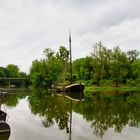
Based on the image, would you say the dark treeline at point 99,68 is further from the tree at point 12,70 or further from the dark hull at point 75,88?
the tree at point 12,70

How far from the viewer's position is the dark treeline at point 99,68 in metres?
79.2

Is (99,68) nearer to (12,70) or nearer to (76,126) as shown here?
(76,126)

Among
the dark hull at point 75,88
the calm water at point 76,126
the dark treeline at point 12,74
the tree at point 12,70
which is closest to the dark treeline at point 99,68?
the dark hull at point 75,88

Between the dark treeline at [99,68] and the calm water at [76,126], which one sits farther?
the dark treeline at [99,68]

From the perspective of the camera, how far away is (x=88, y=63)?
3578 inches

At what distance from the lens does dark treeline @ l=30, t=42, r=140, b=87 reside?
79.2 meters

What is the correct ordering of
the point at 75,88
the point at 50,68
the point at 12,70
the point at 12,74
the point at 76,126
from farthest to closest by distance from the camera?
1. the point at 12,70
2. the point at 12,74
3. the point at 50,68
4. the point at 75,88
5. the point at 76,126

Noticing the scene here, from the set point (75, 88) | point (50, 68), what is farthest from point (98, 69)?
point (50, 68)

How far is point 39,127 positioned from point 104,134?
15.8ft

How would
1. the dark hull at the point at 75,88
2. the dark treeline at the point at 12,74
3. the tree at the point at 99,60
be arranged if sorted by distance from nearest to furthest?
1. the dark hull at the point at 75,88
2. the tree at the point at 99,60
3. the dark treeline at the point at 12,74

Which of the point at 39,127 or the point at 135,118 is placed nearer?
the point at 39,127

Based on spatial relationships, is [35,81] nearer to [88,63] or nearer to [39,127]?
[88,63]

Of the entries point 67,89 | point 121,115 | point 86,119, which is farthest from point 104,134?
point 67,89

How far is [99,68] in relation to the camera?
78562mm
